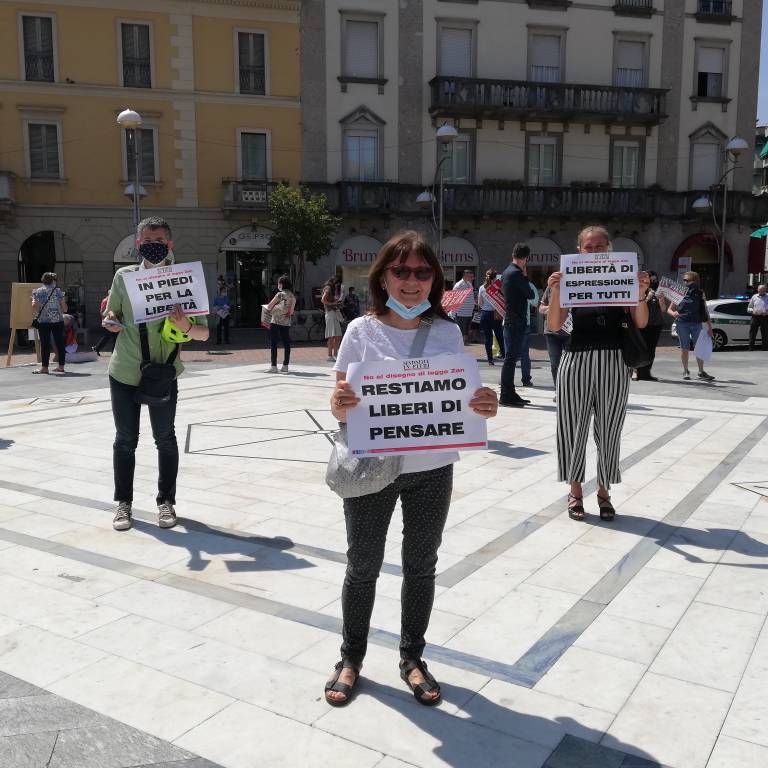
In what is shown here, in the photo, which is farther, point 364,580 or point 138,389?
point 138,389

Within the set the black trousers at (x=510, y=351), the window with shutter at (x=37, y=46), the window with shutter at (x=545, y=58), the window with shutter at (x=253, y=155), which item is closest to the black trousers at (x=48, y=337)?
the black trousers at (x=510, y=351)

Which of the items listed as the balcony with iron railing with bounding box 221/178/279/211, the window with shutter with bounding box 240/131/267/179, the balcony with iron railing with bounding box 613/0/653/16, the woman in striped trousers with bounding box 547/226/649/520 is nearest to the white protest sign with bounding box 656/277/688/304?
the woman in striped trousers with bounding box 547/226/649/520

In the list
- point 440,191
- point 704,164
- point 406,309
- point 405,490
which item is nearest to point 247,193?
point 440,191

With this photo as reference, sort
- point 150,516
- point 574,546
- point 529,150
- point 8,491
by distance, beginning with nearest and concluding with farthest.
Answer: point 574,546 → point 150,516 → point 8,491 → point 529,150

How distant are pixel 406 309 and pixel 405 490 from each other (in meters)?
0.69

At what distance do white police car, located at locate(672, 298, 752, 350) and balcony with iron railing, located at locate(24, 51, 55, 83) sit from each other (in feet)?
70.7

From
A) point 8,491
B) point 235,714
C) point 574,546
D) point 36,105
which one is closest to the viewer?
point 235,714

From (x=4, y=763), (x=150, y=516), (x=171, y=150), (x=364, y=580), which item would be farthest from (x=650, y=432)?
(x=171, y=150)

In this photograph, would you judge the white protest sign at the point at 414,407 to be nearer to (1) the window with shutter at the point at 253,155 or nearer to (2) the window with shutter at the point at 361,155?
(1) the window with shutter at the point at 253,155

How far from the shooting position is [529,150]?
30.5 meters

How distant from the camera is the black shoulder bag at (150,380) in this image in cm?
502

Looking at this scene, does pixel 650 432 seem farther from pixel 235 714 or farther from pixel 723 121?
pixel 723 121

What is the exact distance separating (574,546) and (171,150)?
2595 centimetres

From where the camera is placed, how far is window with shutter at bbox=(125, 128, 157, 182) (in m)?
27.2
